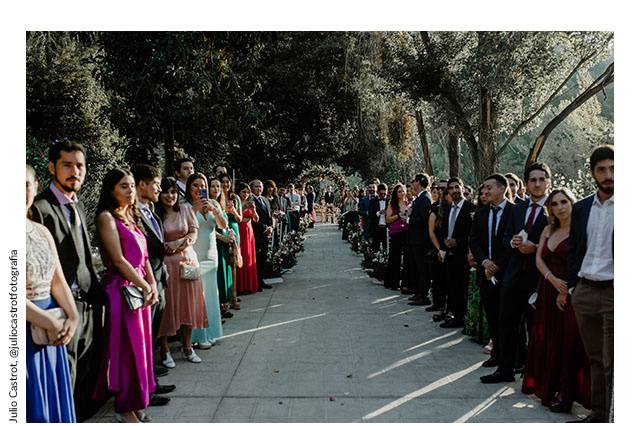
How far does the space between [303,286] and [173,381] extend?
228 inches

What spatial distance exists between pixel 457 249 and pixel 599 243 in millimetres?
3757

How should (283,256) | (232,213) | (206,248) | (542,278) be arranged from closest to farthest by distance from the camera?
(542,278), (206,248), (232,213), (283,256)

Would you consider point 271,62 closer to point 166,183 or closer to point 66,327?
point 166,183

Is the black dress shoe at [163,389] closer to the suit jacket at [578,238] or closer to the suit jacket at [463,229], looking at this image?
the suit jacket at [578,238]

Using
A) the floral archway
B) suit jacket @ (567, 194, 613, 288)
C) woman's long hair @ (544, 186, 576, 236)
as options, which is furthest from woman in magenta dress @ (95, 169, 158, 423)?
the floral archway

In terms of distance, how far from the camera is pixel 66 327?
3.23 m

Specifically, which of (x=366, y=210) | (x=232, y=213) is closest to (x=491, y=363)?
(x=232, y=213)

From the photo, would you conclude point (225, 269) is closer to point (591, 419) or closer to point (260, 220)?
point (260, 220)

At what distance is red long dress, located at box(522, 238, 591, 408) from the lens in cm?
457

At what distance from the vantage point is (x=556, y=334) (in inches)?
187

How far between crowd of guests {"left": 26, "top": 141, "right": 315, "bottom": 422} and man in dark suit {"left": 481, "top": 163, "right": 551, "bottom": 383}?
9.93ft

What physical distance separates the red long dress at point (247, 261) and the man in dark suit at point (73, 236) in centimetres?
569

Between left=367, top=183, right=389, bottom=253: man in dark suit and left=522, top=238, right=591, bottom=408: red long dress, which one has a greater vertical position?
left=367, top=183, right=389, bottom=253: man in dark suit

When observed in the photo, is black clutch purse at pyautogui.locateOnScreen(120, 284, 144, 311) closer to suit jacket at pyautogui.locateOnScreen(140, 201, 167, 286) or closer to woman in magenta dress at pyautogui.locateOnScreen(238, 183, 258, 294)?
suit jacket at pyautogui.locateOnScreen(140, 201, 167, 286)
